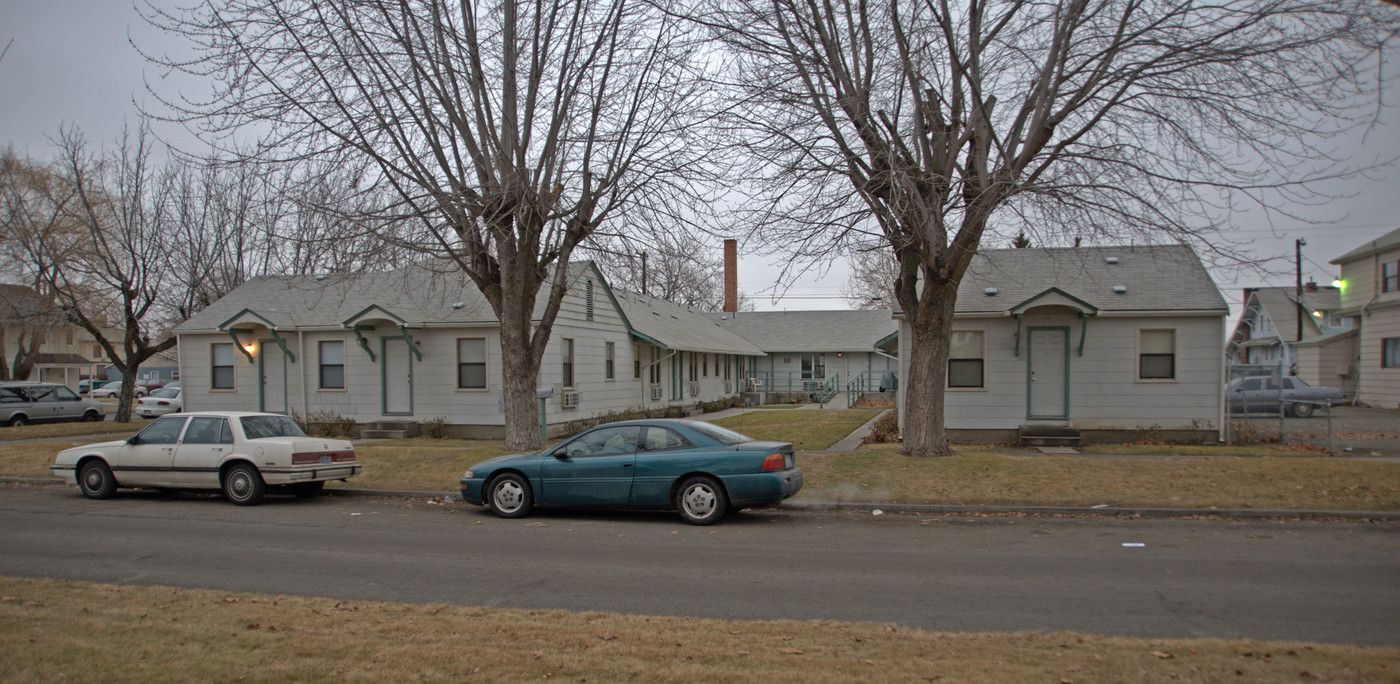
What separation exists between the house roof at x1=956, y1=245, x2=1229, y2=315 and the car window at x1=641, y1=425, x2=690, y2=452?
10354 millimetres

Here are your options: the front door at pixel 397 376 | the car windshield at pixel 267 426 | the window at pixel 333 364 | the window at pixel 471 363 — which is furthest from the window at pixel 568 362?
the car windshield at pixel 267 426

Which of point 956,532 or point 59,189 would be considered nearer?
point 956,532

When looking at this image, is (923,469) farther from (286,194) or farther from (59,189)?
(59,189)

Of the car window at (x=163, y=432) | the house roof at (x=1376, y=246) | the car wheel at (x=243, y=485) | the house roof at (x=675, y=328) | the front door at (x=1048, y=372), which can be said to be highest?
the house roof at (x=1376, y=246)

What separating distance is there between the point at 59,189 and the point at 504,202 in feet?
94.9

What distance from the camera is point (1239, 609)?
6.61m

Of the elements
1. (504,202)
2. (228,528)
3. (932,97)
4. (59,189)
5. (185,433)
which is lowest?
(228,528)

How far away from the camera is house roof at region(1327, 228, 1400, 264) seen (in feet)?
101

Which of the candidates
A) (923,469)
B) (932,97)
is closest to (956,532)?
(923,469)

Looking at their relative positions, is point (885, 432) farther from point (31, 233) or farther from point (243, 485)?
point (31, 233)

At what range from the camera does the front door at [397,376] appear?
22275 mm

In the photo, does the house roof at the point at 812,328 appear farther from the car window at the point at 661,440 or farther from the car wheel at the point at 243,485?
the car wheel at the point at 243,485

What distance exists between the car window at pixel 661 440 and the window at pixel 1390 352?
31594 mm

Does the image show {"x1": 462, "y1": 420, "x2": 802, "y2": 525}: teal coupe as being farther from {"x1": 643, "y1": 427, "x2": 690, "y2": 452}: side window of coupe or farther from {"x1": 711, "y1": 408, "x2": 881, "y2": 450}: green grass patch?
{"x1": 711, "y1": 408, "x2": 881, "y2": 450}: green grass patch
